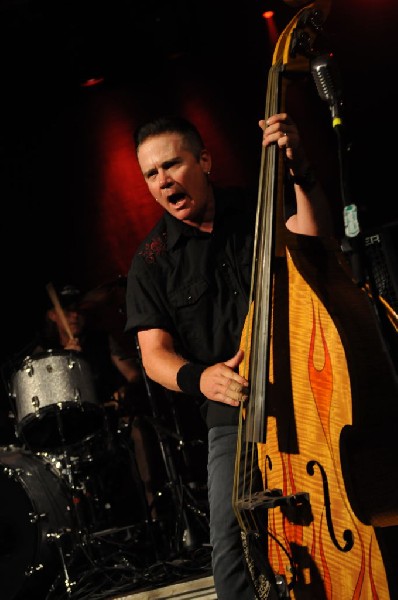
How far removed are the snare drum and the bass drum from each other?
1.15 ft

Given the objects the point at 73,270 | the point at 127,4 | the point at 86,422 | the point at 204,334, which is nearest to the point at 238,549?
the point at 204,334

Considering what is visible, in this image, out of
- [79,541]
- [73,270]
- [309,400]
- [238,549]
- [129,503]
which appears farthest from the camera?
[73,270]

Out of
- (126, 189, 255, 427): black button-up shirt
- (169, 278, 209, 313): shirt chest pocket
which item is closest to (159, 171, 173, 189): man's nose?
(126, 189, 255, 427): black button-up shirt

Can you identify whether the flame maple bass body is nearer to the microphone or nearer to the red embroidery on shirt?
the microphone

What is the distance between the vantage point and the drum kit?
455 centimetres

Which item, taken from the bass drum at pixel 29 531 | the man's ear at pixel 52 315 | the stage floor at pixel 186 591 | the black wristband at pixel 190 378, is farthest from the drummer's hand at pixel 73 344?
the black wristband at pixel 190 378

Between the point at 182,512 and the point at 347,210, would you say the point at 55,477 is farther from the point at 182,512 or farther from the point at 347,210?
the point at 347,210

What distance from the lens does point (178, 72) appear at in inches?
293

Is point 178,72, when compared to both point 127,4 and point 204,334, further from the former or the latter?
point 204,334

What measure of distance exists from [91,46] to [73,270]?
7.57 feet

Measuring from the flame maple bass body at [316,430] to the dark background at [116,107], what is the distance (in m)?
4.52

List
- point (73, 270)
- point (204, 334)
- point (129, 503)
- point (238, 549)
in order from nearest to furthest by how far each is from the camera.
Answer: point (238, 549) → point (204, 334) → point (129, 503) → point (73, 270)

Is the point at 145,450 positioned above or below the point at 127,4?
below

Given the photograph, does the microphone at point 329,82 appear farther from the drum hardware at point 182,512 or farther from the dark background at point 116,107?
the dark background at point 116,107
